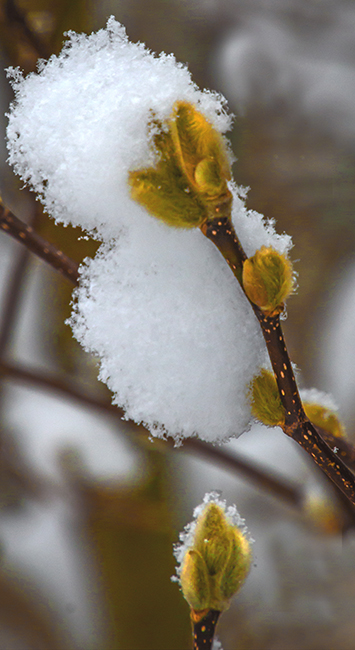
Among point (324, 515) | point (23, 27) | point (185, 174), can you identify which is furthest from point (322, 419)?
point (23, 27)

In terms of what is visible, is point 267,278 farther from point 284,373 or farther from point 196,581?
point 196,581

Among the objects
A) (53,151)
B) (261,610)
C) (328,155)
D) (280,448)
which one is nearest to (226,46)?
(328,155)

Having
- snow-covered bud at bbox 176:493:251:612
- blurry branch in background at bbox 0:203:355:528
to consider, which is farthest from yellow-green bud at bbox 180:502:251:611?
blurry branch in background at bbox 0:203:355:528

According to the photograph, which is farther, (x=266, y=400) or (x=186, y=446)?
(x=186, y=446)

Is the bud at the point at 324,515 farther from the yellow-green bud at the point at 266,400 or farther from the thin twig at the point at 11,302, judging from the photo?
the thin twig at the point at 11,302

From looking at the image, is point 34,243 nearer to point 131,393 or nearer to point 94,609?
point 131,393

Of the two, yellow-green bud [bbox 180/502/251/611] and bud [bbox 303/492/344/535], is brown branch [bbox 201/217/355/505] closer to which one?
yellow-green bud [bbox 180/502/251/611]
